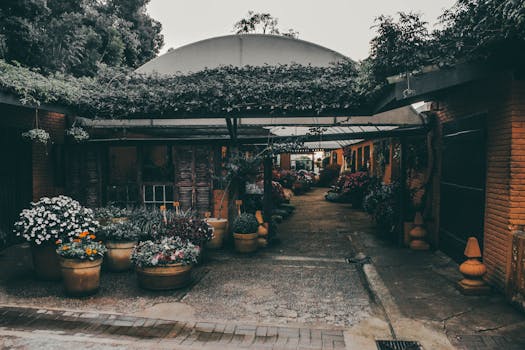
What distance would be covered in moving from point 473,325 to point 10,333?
5595 mm

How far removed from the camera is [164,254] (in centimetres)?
578

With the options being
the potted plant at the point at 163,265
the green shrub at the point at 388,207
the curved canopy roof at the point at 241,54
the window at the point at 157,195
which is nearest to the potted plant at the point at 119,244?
the potted plant at the point at 163,265

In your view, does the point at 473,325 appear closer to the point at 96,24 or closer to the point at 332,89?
the point at 332,89

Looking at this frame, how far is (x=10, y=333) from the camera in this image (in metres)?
4.43

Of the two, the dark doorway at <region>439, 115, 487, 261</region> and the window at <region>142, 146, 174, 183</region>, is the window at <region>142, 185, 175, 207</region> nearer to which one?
the window at <region>142, 146, 174, 183</region>

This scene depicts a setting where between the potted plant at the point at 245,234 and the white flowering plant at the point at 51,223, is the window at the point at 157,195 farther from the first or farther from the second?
the white flowering plant at the point at 51,223

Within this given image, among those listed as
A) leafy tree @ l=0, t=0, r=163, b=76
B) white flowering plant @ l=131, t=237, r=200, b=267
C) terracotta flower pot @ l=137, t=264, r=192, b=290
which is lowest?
terracotta flower pot @ l=137, t=264, r=192, b=290

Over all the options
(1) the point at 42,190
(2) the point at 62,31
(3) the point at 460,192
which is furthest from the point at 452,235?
(2) the point at 62,31

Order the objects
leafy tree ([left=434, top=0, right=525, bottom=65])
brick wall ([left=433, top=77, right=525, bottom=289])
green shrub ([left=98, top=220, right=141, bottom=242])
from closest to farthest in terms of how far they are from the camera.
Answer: leafy tree ([left=434, top=0, right=525, bottom=65])
brick wall ([left=433, top=77, right=525, bottom=289])
green shrub ([left=98, top=220, right=141, bottom=242])

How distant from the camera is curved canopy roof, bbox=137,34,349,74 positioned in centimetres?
1046

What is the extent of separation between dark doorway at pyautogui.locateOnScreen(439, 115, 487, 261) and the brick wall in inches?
9.5

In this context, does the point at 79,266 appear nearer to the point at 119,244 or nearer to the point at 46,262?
the point at 46,262

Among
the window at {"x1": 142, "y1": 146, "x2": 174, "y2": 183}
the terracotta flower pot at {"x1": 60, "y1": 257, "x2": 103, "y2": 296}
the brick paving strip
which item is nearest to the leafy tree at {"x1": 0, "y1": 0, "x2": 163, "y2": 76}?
the window at {"x1": 142, "y1": 146, "x2": 174, "y2": 183}

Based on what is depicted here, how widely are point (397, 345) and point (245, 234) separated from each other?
14.3 feet
